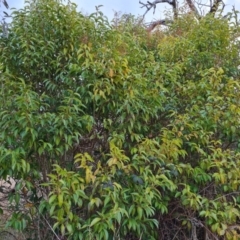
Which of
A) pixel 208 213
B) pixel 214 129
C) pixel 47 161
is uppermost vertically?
pixel 214 129

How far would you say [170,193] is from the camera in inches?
102

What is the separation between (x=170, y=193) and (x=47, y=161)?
1007 mm

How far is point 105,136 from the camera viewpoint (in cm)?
263

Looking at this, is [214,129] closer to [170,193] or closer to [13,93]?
[170,193]

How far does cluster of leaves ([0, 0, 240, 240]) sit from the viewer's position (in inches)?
85.2

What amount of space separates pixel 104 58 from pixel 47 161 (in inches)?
35.2

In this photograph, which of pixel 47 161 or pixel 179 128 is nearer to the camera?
pixel 47 161

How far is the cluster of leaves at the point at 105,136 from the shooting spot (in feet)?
7.10

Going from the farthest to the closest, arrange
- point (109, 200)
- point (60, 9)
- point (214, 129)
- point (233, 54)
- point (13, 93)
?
1. point (233, 54)
2. point (214, 129)
3. point (60, 9)
4. point (13, 93)
5. point (109, 200)

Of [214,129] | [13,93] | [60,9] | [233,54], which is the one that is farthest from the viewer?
[233,54]

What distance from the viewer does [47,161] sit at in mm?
2447

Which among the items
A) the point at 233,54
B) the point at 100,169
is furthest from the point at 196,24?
the point at 100,169

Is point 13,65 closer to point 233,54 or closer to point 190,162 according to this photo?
point 190,162

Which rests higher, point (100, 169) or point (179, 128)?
point (179, 128)
